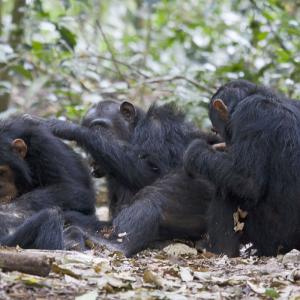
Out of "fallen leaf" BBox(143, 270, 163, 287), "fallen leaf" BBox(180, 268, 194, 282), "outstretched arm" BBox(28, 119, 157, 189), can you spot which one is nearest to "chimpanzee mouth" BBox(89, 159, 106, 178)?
"outstretched arm" BBox(28, 119, 157, 189)

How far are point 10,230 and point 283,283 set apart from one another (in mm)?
2701

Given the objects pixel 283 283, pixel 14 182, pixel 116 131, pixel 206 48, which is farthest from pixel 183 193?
pixel 206 48

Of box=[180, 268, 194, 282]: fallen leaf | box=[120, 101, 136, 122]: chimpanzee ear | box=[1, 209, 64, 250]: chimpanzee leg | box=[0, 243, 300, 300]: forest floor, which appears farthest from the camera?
box=[120, 101, 136, 122]: chimpanzee ear

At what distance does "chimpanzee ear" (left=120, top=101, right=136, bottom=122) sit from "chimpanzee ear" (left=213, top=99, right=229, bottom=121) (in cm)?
147

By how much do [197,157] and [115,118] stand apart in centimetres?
172

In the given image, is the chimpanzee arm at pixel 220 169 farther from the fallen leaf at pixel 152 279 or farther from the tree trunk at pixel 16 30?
the tree trunk at pixel 16 30

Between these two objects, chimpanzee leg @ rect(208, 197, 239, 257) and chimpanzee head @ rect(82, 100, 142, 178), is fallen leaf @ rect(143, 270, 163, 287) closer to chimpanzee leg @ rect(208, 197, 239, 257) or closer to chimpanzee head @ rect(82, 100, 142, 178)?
chimpanzee leg @ rect(208, 197, 239, 257)

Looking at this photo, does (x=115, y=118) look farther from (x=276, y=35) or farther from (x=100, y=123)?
(x=276, y=35)

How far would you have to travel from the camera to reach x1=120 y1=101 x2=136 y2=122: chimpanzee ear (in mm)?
8508

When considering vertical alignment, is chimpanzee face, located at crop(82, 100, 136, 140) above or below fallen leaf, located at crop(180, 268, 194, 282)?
above

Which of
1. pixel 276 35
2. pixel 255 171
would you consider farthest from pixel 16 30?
pixel 255 171

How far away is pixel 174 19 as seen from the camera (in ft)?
46.9

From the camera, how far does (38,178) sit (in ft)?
24.8

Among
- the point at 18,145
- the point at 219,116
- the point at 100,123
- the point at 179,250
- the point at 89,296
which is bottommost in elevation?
the point at 179,250
